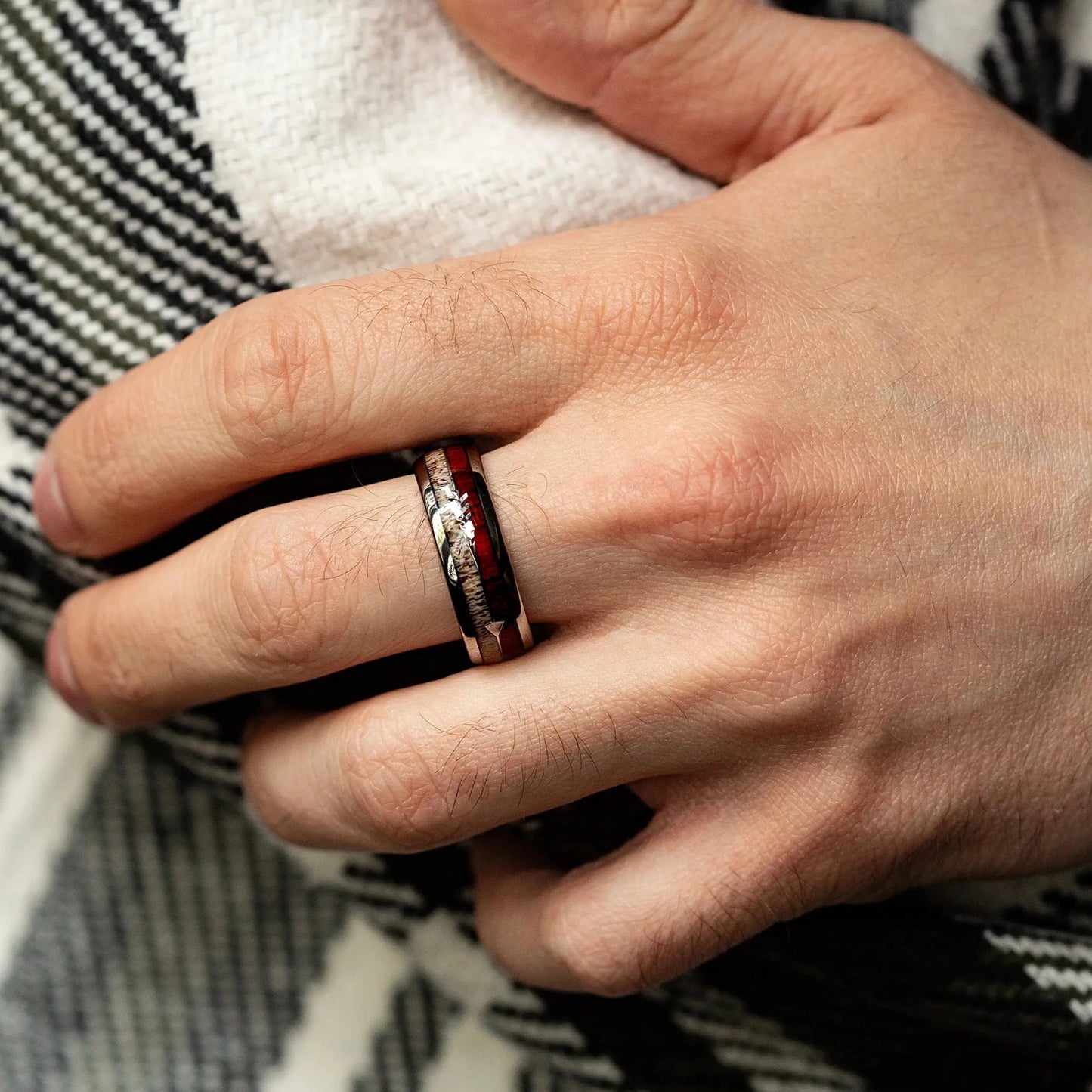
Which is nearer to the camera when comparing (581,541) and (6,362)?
(581,541)

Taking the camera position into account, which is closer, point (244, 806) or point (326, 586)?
point (326, 586)

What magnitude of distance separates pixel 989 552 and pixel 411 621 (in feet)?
1.10

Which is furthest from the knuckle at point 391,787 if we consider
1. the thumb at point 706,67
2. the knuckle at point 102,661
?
the thumb at point 706,67

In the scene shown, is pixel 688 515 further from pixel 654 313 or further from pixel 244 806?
pixel 244 806

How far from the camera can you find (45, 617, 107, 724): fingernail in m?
0.65

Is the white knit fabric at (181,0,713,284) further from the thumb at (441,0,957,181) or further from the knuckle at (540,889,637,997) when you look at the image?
the knuckle at (540,889,637,997)

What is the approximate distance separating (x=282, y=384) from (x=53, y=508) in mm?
191

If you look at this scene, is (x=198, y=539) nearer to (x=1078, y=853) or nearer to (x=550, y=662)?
(x=550, y=662)

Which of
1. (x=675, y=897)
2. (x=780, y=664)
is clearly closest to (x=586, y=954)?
(x=675, y=897)

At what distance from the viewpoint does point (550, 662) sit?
556 millimetres

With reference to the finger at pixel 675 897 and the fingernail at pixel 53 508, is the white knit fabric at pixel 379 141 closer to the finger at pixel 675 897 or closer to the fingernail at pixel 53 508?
the fingernail at pixel 53 508

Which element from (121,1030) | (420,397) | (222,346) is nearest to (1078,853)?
(420,397)

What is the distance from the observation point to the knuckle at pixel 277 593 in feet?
1.78

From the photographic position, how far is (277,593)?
543mm
